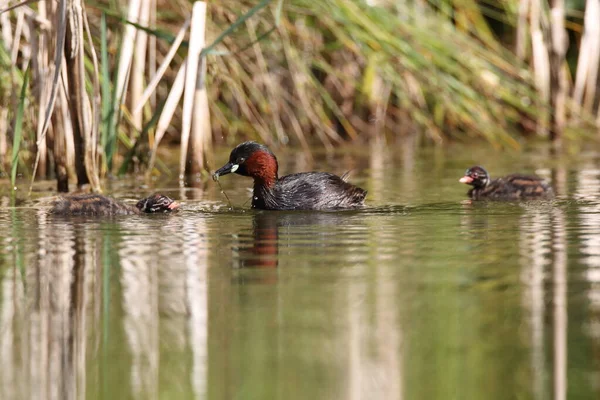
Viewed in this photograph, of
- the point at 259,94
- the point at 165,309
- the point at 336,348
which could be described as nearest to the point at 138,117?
the point at 259,94

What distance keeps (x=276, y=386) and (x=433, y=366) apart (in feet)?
1.86

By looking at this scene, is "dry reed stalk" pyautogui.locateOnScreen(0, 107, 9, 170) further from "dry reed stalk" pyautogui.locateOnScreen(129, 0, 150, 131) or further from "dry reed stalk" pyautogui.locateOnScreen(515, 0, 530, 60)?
"dry reed stalk" pyautogui.locateOnScreen(515, 0, 530, 60)

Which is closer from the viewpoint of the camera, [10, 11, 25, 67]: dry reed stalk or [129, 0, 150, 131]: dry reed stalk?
[10, 11, 25, 67]: dry reed stalk

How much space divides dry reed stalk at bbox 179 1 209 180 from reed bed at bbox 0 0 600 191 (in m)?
0.01

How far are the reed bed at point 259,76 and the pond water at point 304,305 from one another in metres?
1.39

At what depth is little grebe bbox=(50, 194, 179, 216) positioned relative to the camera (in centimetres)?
815

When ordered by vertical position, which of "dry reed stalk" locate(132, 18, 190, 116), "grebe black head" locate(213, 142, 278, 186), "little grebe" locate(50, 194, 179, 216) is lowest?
"little grebe" locate(50, 194, 179, 216)

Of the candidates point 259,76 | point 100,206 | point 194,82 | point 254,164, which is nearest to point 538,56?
point 259,76

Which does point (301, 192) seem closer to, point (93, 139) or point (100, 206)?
point (100, 206)

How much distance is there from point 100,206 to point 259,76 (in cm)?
548

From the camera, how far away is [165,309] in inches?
196

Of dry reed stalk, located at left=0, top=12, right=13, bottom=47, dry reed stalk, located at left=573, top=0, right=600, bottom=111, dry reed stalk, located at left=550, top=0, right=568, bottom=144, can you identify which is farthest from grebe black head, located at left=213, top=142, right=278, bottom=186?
dry reed stalk, located at left=573, top=0, right=600, bottom=111

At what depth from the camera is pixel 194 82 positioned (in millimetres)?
9570

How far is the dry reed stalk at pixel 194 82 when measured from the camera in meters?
9.53
